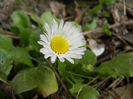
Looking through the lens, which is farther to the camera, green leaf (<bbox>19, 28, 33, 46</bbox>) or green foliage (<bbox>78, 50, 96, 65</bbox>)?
green leaf (<bbox>19, 28, 33, 46</bbox>)

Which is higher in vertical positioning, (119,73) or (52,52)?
(52,52)

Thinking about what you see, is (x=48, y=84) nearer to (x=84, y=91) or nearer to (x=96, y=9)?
(x=84, y=91)

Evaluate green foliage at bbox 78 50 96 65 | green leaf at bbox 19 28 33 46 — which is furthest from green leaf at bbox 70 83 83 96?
green leaf at bbox 19 28 33 46

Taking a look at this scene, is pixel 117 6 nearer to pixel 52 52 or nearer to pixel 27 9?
pixel 27 9

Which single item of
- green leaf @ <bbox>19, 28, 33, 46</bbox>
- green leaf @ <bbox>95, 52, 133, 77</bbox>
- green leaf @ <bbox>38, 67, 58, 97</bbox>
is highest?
green leaf @ <bbox>19, 28, 33, 46</bbox>

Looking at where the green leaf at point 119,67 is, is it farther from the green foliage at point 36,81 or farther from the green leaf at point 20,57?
the green leaf at point 20,57

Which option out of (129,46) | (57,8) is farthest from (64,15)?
(129,46)

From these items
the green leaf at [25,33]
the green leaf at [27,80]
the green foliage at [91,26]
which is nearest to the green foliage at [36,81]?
the green leaf at [27,80]

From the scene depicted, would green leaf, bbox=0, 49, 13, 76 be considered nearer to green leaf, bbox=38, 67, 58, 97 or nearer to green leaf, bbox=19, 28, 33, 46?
green leaf, bbox=38, 67, 58, 97
